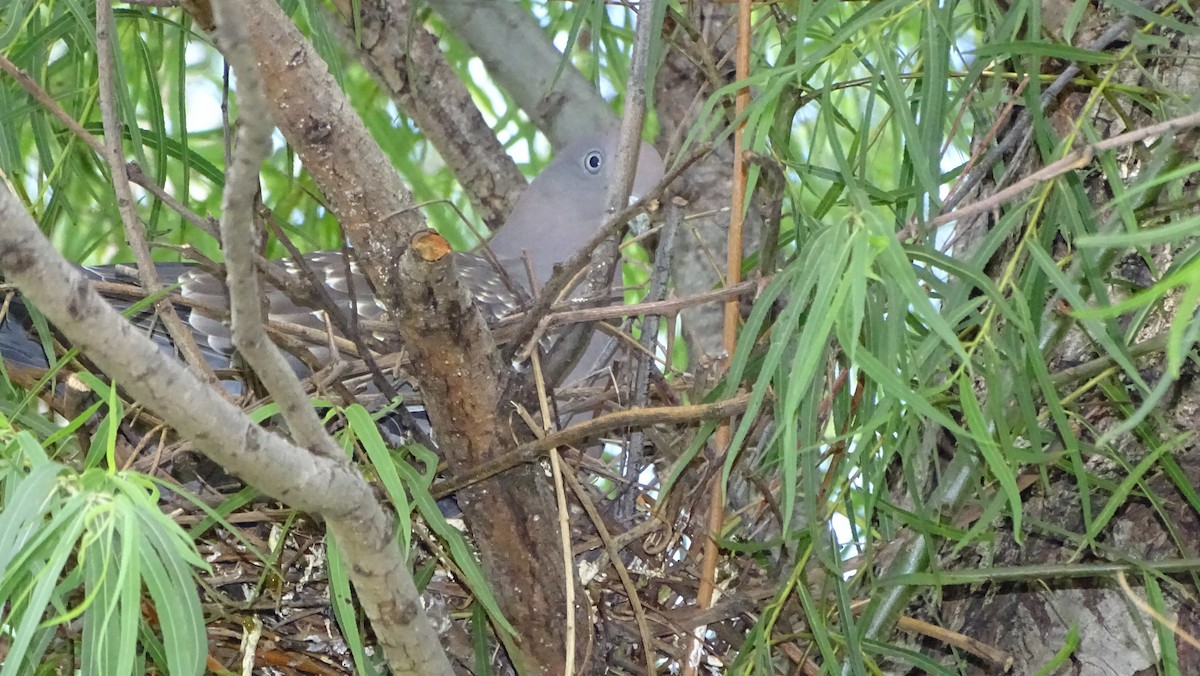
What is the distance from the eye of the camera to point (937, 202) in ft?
3.47

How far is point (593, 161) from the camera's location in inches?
85.5

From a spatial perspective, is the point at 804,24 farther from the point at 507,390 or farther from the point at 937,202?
the point at 507,390

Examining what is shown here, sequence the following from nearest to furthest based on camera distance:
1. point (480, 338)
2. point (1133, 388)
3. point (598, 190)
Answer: point (480, 338) < point (1133, 388) < point (598, 190)

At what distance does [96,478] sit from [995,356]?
2.16 feet

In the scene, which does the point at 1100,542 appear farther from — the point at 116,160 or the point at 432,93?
the point at 432,93

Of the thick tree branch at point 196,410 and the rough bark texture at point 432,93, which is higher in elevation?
the rough bark texture at point 432,93

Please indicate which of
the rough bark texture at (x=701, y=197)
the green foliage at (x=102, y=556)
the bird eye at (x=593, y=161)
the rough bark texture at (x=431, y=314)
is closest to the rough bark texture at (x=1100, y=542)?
the rough bark texture at (x=431, y=314)

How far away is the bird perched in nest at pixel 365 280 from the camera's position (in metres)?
1.46

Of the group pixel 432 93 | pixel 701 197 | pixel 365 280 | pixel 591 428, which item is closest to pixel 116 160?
pixel 365 280

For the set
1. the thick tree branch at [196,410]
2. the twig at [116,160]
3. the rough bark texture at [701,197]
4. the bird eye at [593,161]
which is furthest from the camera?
the bird eye at [593,161]

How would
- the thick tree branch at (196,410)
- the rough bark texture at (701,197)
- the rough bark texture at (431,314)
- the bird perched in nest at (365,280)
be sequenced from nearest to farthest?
the thick tree branch at (196,410) → the rough bark texture at (431,314) → the bird perched in nest at (365,280) → the rough bark texture at (701,197)

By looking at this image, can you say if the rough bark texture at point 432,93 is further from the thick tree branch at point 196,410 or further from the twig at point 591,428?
the thick tree branch at point 196,410

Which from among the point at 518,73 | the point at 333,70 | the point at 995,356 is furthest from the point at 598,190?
the point at 995,356

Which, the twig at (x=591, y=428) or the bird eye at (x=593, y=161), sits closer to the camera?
the twig at (x=591, y=428)
